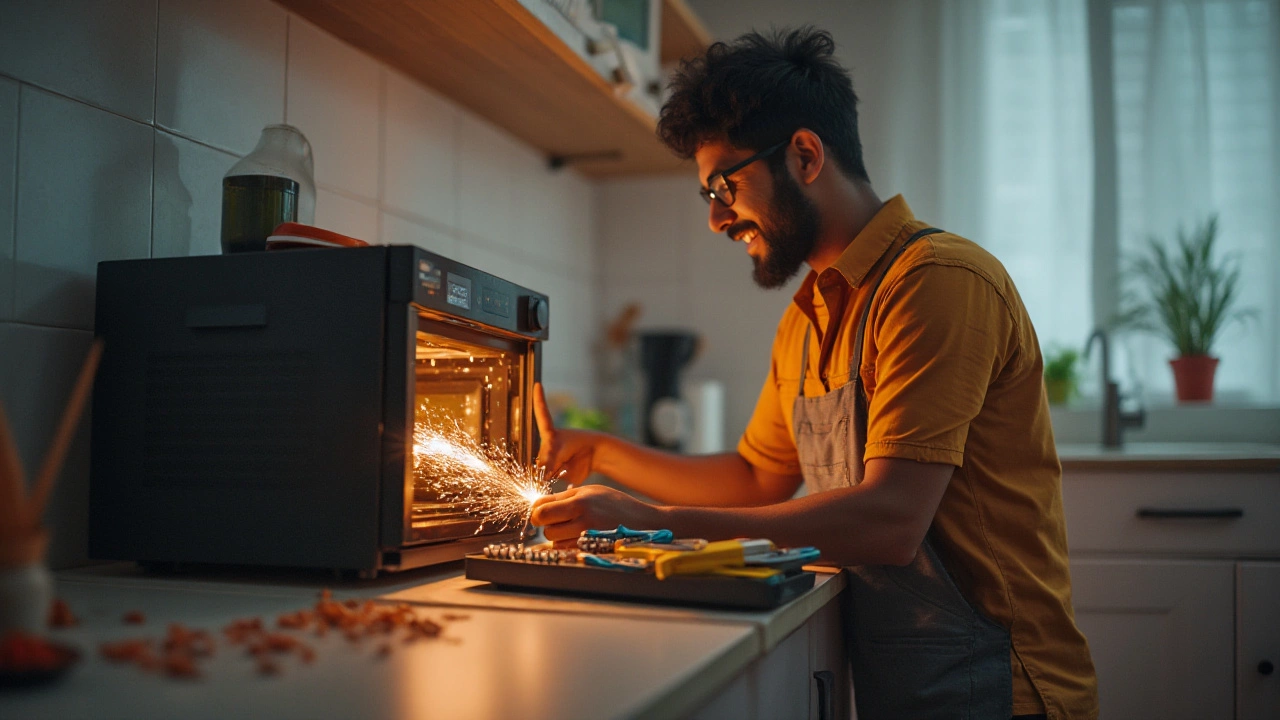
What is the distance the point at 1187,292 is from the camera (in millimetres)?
2414

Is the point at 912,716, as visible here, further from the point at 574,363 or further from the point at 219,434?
the point at 574,363

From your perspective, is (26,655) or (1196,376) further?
(1196,376)

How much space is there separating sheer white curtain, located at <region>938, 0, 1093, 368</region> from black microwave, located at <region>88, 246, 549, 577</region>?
197cm

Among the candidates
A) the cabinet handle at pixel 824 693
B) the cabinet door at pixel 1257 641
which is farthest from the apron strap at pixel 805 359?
the cabinet door at pixel 1257 641

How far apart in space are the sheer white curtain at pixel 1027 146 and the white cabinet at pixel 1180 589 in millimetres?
725

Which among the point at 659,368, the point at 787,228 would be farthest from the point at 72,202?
the point at 659,368

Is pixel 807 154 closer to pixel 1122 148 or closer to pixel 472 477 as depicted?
pixel 472 477

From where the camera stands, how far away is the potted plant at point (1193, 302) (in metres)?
2.40

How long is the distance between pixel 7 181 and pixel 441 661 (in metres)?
0.75

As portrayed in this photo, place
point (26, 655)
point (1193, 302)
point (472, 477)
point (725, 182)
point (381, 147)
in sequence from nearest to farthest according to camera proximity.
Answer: point (26, 655) → point (472, 477) → point (725, 182) → point (381, 147) → point (1193, 302)

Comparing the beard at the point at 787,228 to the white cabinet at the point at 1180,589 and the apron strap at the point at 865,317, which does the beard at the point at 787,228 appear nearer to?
the apron strap at the point at 865,317

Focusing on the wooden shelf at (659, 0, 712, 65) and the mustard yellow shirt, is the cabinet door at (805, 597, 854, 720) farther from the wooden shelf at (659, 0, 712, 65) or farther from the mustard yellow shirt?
the wooden shelf at (659, 0, 712, 65)

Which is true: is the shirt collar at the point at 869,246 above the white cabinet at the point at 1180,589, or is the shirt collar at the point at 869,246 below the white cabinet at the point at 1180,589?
above

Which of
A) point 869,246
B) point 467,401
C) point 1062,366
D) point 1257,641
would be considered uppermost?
point 869,246
